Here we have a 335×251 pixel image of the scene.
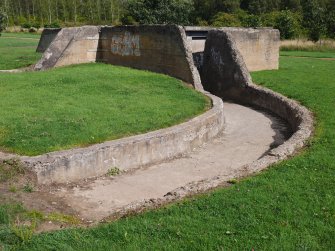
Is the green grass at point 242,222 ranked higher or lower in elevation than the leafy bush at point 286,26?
lower

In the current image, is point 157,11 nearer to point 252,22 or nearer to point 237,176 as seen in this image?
point 252,22

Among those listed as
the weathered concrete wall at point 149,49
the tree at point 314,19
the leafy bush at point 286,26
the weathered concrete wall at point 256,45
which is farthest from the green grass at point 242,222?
the leafy bush at point 286,26

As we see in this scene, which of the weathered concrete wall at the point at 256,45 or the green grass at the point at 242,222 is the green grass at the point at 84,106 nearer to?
the green grass at the point at 242,222

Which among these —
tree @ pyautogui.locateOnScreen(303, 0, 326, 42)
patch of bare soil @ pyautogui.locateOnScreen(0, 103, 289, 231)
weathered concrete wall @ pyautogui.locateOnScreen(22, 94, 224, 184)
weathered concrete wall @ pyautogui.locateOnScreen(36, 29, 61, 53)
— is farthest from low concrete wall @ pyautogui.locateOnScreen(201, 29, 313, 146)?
tree @ pyautogui.locateOnScreen(303, 0, 326, 42)

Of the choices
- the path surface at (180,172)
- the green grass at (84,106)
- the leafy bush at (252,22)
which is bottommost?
the path surface at (180,172)

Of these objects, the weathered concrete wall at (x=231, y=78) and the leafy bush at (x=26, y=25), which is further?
the leafy bush at (x=26, y=25)

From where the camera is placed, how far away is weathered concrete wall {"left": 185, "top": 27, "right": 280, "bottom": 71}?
57.8 ft

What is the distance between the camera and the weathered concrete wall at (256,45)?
17628mm

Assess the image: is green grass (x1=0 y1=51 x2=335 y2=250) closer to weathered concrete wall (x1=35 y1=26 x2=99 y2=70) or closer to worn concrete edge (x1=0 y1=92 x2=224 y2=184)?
worn concrete edge (x1=0 y1=92 x2=224 y2=184)

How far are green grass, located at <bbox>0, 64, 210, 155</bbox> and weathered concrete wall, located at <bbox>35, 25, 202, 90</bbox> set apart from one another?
32.9 inches

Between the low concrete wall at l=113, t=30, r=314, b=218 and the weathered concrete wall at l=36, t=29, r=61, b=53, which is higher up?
the weathered concrete wall at l=36, t=29, r=61, b=53

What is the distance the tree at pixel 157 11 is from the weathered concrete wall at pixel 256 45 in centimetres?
2044

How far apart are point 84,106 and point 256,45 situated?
32.4 ft

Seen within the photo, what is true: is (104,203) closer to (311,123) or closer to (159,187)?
(159,187)
